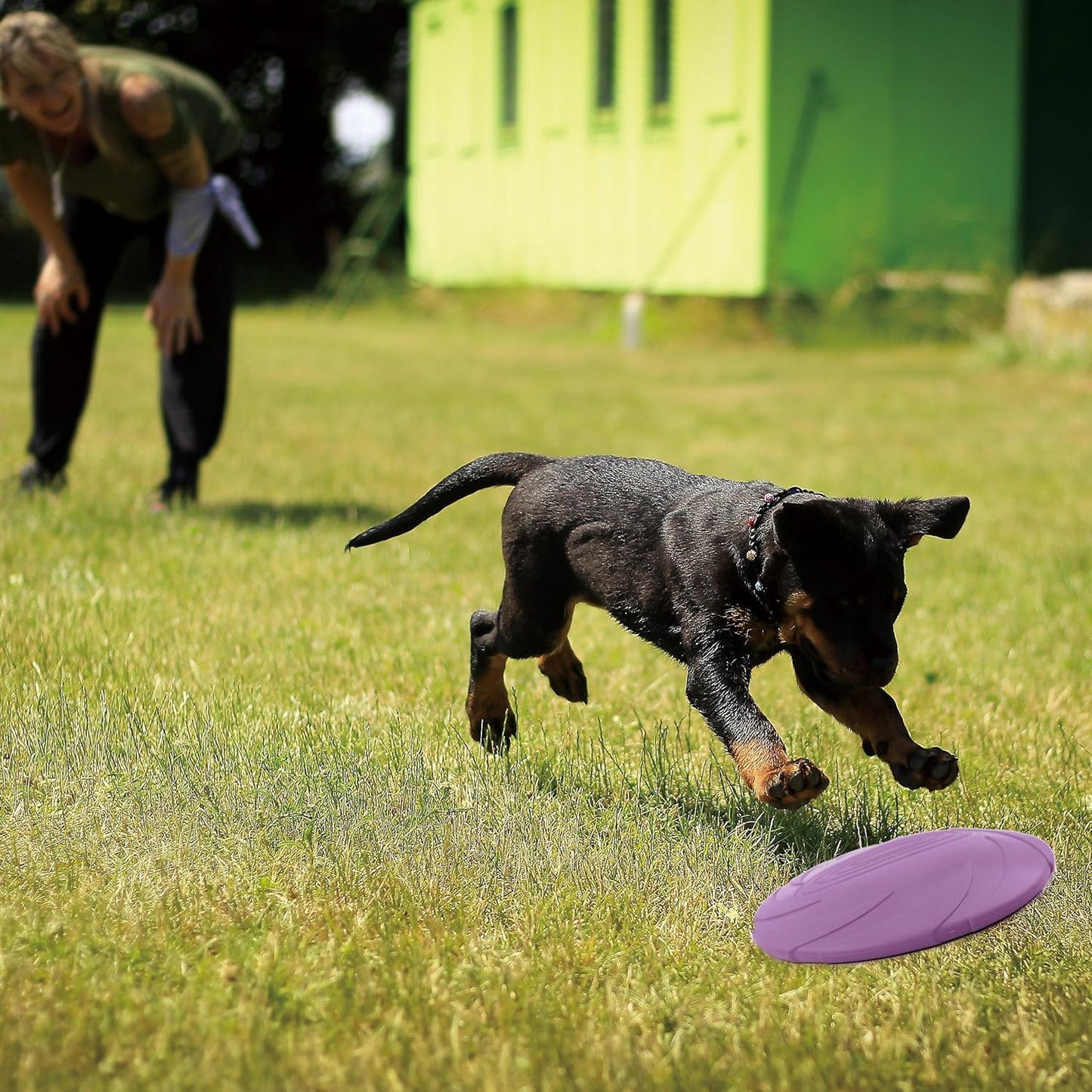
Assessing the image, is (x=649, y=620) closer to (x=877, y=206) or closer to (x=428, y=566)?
(x=428, y=566)

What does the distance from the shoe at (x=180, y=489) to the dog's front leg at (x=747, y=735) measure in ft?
14.5

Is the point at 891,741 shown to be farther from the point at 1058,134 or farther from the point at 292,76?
the point at 292,76

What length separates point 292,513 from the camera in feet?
A: 24.3

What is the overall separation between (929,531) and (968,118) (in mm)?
15366

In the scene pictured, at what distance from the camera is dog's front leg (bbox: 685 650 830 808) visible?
2.93m

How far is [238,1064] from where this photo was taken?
2471 millimetres

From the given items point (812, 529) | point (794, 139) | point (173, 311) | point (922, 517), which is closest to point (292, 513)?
point (173, 311)

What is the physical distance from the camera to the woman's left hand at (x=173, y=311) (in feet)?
22.2

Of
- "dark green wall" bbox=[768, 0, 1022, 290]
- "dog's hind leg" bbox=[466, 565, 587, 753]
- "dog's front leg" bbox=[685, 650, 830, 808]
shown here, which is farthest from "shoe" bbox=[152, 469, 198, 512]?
"dark green wall" bbox=[768, 0, 1022, 290]

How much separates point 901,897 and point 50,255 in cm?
526

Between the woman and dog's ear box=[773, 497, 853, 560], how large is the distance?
4.12 meters

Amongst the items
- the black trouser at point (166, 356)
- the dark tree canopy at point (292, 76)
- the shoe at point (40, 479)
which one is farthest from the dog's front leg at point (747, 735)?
the dark tree canopy at point (292, 76)

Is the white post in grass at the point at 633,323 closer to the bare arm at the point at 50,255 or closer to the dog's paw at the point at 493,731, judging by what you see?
the bare arm at the point at 50,255

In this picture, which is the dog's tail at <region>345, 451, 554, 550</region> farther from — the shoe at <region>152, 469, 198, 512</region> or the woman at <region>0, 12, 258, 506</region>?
the shoe at <region>152, 469, 198, 512</region>
